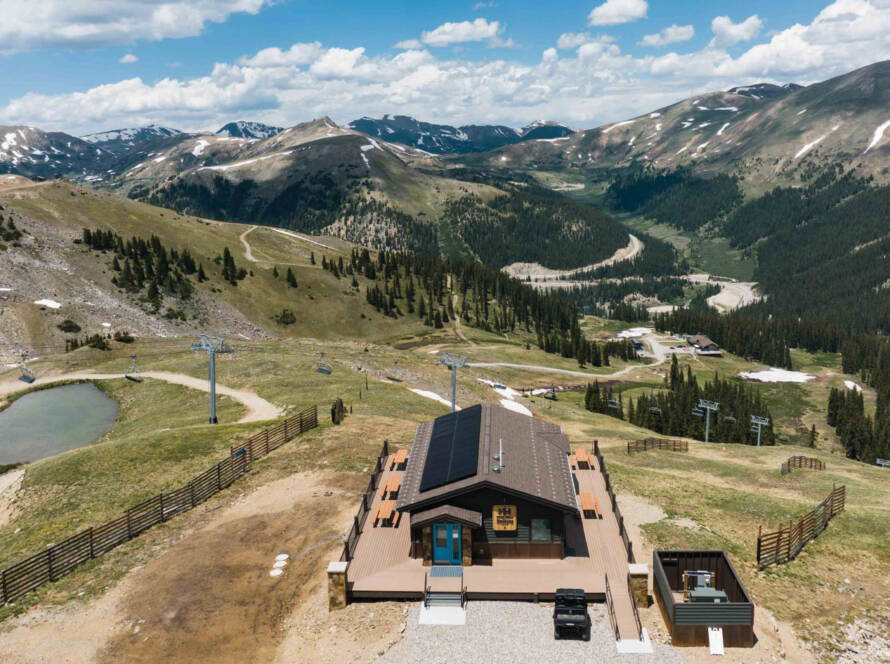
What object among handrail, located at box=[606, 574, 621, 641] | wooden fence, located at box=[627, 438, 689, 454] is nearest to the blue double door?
handrail, located at box=[606, 574, 621, 641]

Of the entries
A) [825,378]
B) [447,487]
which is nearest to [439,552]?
[447,487]

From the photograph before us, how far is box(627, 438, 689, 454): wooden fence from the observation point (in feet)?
206

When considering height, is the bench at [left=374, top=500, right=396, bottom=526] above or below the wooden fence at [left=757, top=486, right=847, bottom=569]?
above

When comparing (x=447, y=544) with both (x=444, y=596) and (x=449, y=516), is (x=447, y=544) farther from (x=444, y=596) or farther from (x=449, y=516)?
(x=444, y=596)

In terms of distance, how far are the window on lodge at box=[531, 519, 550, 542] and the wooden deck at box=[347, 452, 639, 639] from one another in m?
1.27

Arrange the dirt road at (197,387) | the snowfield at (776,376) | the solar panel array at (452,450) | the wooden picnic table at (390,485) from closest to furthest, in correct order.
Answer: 1. the solar panel array at (452,450)
2. the wooden picnic table at (390,485)
3. the dirt road at (197,387)
4. the snowfield at (776,376)

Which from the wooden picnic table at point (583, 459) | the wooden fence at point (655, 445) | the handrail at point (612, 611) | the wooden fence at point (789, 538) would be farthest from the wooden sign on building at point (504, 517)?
the wooden fence at point (655, 445)

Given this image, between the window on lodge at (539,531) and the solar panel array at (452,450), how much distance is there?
4.82m

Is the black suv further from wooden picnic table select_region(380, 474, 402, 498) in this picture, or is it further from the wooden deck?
wooden picnic table select_region(380, 474, 402, 498)

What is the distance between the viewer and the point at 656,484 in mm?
47219

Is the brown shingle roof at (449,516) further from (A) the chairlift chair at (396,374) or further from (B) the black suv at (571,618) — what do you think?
(A) the chairlift chair at (396,374)

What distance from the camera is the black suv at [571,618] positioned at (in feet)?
88.7

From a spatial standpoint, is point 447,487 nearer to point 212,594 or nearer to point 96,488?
point 212,594

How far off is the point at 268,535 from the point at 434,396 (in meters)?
51.3
